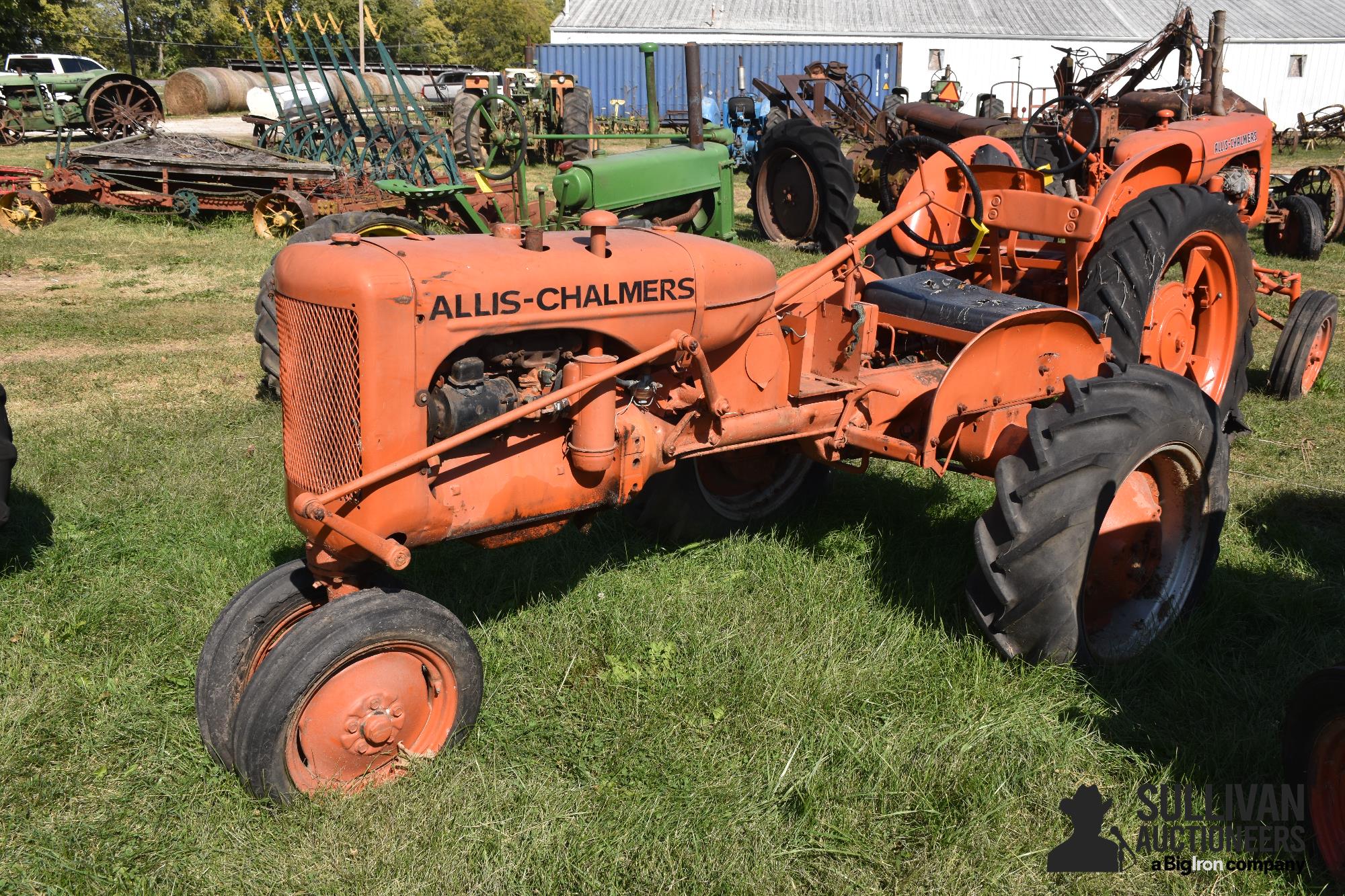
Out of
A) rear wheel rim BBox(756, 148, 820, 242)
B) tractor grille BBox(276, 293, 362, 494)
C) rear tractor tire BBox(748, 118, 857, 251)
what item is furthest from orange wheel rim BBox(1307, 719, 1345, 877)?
rear wheel rim BBox(756, 148, 820, 242)

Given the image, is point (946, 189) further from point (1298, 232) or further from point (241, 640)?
point (1298, 232)

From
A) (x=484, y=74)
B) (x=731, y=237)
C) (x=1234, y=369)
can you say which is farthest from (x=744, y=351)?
(x=484, y=74)

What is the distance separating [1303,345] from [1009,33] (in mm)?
27984

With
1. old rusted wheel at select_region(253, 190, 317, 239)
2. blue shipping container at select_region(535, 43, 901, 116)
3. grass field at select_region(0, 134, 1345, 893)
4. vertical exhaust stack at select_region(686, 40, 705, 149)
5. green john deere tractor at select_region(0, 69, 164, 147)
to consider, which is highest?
blue shipping container at select_region(535, 43, 901, 116)

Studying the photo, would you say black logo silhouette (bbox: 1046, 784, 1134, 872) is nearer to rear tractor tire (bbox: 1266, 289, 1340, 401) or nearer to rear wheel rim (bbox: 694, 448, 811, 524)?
rear wheel rim (bbox: 694, 448, 811, 524)

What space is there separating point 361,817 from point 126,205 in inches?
494

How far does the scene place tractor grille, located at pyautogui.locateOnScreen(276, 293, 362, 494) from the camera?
290 centimetres

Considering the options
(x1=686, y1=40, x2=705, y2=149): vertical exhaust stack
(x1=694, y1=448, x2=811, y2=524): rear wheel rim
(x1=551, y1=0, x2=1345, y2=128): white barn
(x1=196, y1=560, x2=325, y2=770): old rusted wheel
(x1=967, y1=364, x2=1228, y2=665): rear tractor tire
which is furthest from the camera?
(x1=551, y1=0, x2=1345, y2=128): white barn

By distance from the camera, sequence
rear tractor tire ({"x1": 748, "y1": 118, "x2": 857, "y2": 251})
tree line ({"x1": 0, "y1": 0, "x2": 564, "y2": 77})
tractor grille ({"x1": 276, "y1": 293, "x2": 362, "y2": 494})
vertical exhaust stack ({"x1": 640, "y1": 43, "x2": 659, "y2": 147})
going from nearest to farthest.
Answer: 1. tractor grille ({"x1": 276, "y1": 293, "x2": 362, "y2": 494})
2. vertical exhaust stack ({"x1": 640, "y1": 43, "x2": 659, "y2": 147})
3. rear tractor tire ({"x1": 748, "y1": 118, "x2": 857, "y2": 251})
4. tree line ({"x1": 0, "y1": 0, "x2": 564, "y2": 77})

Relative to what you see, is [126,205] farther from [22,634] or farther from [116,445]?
[22,634]

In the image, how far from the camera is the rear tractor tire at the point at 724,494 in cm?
444

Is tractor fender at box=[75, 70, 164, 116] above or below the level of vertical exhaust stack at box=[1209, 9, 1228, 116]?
above

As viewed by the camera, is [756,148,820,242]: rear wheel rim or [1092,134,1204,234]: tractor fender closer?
[1092,134,1204,234]: tractor fender

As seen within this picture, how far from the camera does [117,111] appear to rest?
19688 millimetres
